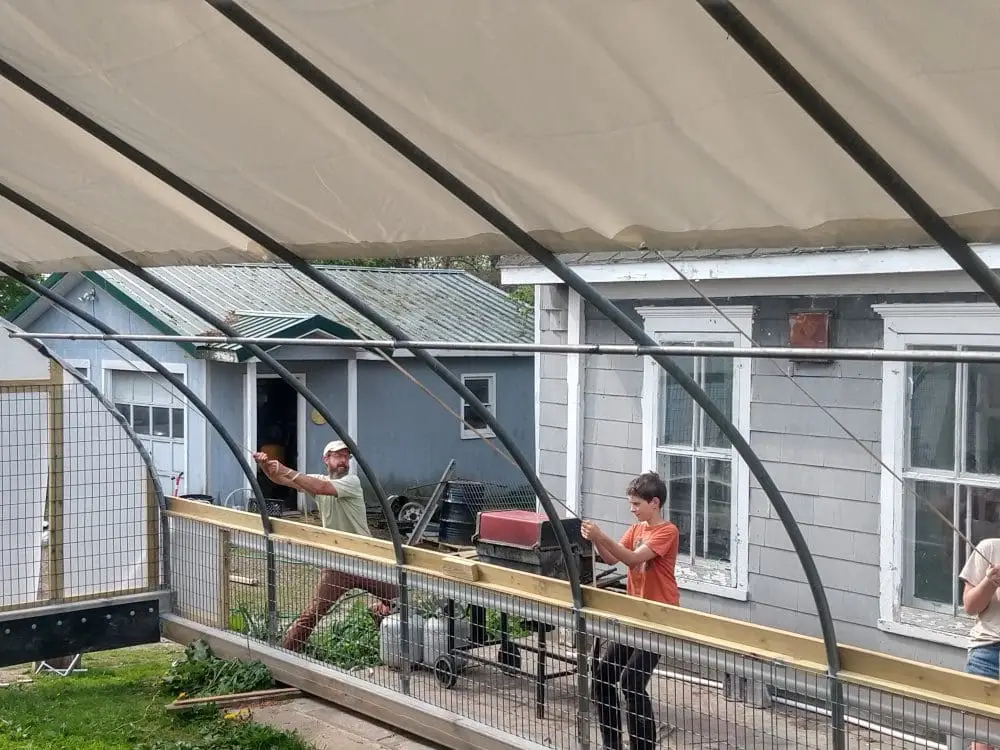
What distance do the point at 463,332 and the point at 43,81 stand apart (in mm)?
13174

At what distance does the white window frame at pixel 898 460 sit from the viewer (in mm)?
6633

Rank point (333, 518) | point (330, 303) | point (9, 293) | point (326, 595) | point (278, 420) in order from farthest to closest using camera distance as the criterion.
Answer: point (9, 293) < point (278, 420) < point (330, 303) < point (333, 518) < point (326, 595)

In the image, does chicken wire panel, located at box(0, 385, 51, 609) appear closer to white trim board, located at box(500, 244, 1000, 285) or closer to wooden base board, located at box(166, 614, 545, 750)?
wooden base board, located at box(166, 614, 545, 750)

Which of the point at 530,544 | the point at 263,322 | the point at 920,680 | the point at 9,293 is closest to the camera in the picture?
the point at 920,680

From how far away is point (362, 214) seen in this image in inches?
194

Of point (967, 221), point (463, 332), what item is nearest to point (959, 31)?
point (967, 221)

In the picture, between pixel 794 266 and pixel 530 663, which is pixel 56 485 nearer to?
pixel 530 663

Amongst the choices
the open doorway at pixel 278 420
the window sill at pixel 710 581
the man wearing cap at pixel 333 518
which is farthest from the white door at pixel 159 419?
the window sill at pixel 710 581

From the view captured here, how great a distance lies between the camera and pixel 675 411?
8.22 m

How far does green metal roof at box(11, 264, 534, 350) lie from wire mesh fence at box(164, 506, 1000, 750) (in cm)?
691

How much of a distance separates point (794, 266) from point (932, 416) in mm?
1225

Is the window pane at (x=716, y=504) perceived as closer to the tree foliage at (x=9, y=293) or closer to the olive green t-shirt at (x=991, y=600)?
the olive green t-shirt at (x=991, y=600)

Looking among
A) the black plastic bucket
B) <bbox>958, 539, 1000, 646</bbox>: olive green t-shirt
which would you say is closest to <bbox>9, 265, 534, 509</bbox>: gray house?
the black plastic bucket

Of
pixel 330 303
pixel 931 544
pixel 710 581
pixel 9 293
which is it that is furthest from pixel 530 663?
pixel 9 293
